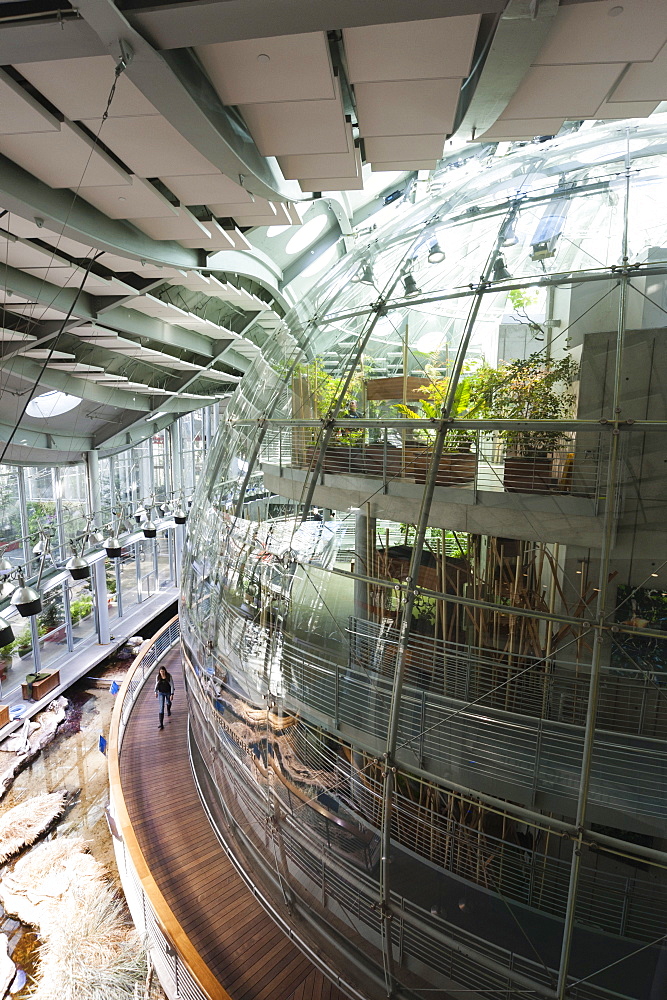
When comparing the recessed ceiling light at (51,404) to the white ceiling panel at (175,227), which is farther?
the recessed ceiling light at (51,404)

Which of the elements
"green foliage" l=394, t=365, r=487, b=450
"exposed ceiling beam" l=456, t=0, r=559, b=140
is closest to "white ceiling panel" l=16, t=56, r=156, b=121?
"exposed ceiling beam" l=456, t=0, r=559, b=140

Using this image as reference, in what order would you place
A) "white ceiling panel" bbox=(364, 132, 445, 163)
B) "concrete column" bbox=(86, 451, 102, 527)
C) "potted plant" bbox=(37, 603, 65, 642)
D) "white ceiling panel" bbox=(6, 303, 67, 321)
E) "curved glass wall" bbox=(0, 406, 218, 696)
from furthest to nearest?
"concrete column" bbox=(86, 451, 102, 527)
"potted plant" bbox=(37, 603, 65, 642)
"curved glass wall" bbox=(0, 406, 218, 696)
"white ceiling panel" bbox=(6, 303, 67, 321)
"white ceiling panel" bbox=(364, 132, 445, 163)

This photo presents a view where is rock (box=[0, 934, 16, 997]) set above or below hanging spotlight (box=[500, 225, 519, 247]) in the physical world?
below

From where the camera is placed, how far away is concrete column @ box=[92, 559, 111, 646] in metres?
20.7

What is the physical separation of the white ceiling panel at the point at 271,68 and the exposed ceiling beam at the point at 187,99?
112 millimetres

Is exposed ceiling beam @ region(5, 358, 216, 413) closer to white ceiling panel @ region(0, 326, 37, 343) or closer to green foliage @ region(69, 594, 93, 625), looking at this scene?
white ceiling panel @ region(0, 326, 37, 343)

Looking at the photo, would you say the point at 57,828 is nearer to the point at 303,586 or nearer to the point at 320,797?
the point at 320,797

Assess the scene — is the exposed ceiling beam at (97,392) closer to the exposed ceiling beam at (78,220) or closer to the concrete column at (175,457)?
the exposed ceiling beam at (78,220)

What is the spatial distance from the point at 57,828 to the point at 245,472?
9.72 metres

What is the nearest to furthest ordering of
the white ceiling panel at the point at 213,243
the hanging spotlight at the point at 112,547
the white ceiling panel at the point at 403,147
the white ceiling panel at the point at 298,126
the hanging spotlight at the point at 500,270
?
the white ceiling panel at the point at 298,126 < the white ceiling panel at the point at 403,147 < the hanging spotlight at the point at 500,270 < the white ceiling panel at the point at 213,243 < the hanging spotlight at the point at 112,547

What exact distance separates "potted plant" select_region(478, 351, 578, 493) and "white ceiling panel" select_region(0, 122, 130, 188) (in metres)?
3.54

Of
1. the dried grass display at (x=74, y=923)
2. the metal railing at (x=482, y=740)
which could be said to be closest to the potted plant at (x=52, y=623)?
the dried grass display at (x=74, y=923)

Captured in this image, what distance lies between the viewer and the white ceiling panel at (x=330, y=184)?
4.73m

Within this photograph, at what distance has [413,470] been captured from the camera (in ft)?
16.9
